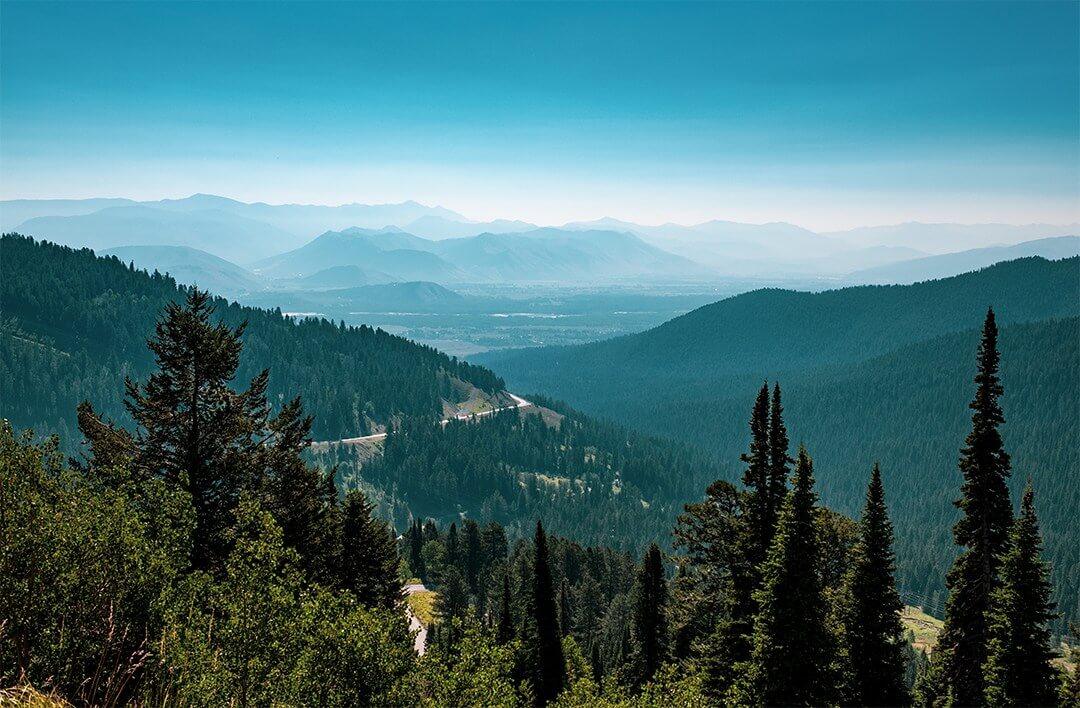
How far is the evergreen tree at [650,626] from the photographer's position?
57812mm

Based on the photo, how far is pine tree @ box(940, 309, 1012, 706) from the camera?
35969 mm

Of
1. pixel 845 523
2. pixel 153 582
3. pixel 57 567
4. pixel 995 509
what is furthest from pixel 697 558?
pixel 57 567

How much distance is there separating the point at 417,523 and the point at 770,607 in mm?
118359

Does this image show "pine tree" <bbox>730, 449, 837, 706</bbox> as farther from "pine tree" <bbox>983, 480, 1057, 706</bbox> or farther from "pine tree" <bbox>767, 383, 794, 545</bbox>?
"pine tree" <bbox>983, 480, 1057, 706</bbox>

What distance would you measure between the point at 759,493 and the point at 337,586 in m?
21.1

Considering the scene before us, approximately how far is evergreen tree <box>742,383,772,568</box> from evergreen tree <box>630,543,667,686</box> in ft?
68.9

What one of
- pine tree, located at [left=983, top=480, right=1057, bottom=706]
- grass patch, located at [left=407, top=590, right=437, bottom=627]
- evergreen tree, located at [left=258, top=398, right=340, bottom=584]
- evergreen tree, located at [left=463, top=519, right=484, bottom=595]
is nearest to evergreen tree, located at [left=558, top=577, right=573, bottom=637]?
grass patch, located at [left=407, top=590, right=437, bottom=627]

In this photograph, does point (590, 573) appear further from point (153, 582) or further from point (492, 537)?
point (153, 582)

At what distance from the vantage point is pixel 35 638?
17.6 meters

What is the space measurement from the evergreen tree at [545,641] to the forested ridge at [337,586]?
6.9 inches

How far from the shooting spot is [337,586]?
38281mm

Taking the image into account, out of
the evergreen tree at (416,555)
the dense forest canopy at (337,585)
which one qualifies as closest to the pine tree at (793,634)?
the dense forest canopy at (337,585)

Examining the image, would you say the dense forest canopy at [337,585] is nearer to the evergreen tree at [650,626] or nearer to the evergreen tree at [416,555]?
the evergreen tree at [650,626]

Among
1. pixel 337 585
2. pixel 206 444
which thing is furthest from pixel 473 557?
pixel 206 444
